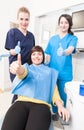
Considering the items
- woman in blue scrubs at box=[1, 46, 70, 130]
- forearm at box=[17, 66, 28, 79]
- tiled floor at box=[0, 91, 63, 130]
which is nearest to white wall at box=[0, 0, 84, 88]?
tiled floor at box=[0, 91, 63, 130]

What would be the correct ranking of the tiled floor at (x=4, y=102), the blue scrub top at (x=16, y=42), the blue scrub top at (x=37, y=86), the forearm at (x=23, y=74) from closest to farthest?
the forearm at (x=23, y=74), the blue scrub top at (x=37, y=86), the blue scrub top at (x=16, y=42), the tiled floor at (x=4, y=102)

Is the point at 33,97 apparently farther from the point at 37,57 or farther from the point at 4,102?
the point at 4,102

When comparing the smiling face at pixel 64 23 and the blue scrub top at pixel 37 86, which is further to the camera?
the smiling face at pixel 64 23

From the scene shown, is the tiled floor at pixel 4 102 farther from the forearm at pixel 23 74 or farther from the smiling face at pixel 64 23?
the smiling face at pixel 64 23

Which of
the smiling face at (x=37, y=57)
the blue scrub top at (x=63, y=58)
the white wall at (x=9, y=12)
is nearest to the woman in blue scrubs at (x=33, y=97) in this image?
the smiling face at (x=37, y=57)

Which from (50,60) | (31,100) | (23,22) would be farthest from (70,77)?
(23,22)

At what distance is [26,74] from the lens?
142 centimetres

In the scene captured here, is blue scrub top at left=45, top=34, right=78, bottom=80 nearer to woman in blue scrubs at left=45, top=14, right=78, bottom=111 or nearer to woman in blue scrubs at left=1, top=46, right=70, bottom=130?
woman in blue scrubs at left=45, top=14, right=78, bottom=111

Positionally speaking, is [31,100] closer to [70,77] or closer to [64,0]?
[70,77]

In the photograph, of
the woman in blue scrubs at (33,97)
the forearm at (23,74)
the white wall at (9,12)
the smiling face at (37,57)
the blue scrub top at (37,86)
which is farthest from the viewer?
the white wall at (9,12)

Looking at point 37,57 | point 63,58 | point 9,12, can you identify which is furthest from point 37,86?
point 9,12

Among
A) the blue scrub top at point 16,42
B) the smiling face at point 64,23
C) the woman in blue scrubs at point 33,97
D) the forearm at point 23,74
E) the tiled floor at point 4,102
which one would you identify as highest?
the smiling face at point 64,23

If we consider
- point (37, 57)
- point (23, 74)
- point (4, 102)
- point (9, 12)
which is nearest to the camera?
point (23, 74)

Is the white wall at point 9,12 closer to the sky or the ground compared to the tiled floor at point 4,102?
closer to the sky
